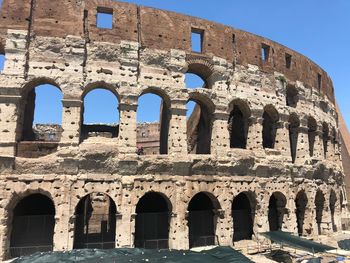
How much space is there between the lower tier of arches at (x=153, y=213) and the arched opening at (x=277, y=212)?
0.05 m

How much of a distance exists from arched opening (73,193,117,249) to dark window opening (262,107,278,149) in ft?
30.4

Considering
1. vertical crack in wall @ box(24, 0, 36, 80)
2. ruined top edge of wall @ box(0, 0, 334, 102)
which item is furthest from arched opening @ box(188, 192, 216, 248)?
vertical crack in wall @ box(24, 0, 36, 80)

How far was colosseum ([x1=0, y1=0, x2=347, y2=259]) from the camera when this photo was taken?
12.0m

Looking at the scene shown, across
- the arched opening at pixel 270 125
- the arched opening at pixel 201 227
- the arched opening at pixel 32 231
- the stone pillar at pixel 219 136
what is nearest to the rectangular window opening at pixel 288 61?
the arched opening at pixel 270 125

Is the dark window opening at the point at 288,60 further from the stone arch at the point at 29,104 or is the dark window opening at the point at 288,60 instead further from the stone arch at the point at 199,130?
the stone arch at the point at 29,104

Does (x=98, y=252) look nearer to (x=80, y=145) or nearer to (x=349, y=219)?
(x=80, y=145)

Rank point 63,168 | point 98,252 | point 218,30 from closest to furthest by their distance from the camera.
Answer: point 98,252 < point 63,168 < point 218,30

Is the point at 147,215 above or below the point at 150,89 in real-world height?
below

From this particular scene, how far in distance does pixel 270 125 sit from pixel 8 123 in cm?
1389

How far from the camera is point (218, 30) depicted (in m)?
15.7

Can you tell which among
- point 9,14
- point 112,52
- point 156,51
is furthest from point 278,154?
point 9,14

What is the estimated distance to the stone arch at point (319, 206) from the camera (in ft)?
61.3

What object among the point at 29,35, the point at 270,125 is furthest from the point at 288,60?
the point at 29,35

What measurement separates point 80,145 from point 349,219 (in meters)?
18.9
